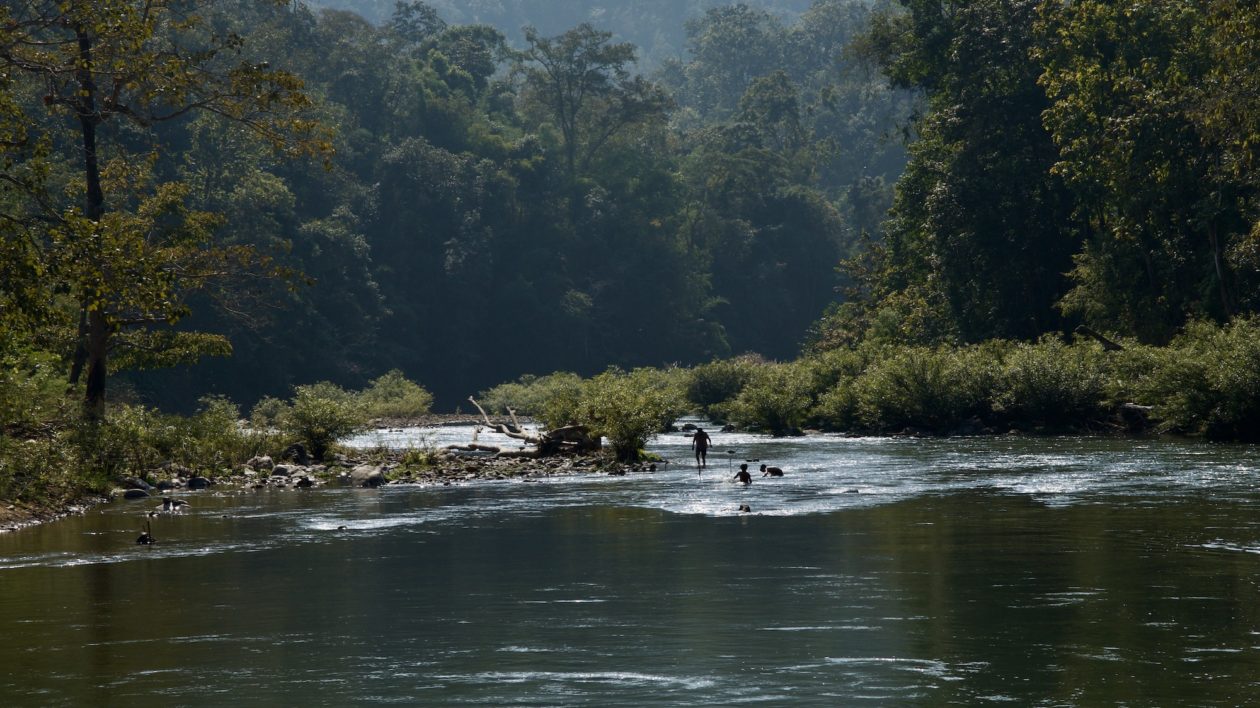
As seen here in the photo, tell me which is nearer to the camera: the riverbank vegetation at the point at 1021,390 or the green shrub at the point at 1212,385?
the green shrub at the point at 1212,385

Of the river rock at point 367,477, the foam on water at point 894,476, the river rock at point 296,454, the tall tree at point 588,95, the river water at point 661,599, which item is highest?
the tall tree at point 588,95

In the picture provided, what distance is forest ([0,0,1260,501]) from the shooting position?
32.7 m

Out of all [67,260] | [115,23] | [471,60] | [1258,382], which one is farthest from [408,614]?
[471,60]

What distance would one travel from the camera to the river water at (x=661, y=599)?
12164 mm

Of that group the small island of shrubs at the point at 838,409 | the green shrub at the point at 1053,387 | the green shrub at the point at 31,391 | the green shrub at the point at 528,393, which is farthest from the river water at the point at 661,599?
the green shrub at the point at 528,393

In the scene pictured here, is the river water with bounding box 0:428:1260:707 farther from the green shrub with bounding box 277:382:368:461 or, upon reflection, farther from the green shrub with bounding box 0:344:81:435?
the green shrub with bounding box 277:382:368:461

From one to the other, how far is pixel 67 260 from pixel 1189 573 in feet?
50.7

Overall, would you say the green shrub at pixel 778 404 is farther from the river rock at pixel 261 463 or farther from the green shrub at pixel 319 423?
the river rock at pixel 261 463

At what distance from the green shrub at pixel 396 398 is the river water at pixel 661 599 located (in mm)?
46511

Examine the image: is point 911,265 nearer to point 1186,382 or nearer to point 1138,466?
point 1186,382

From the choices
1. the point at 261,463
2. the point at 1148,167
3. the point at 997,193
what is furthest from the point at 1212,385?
Result: the point at 261,463

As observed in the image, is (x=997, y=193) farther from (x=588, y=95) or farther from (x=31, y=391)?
(x=588, y=95)

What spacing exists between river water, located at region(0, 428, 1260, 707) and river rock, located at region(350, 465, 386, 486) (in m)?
4.26

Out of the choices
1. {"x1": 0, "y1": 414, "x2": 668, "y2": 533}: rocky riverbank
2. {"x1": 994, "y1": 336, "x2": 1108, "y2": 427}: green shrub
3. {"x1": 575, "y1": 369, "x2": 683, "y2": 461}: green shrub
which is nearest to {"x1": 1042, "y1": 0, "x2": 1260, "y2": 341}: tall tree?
{"x1": 994, "y1": 336, "x2": 1108, "y2": 427}: green shrub
